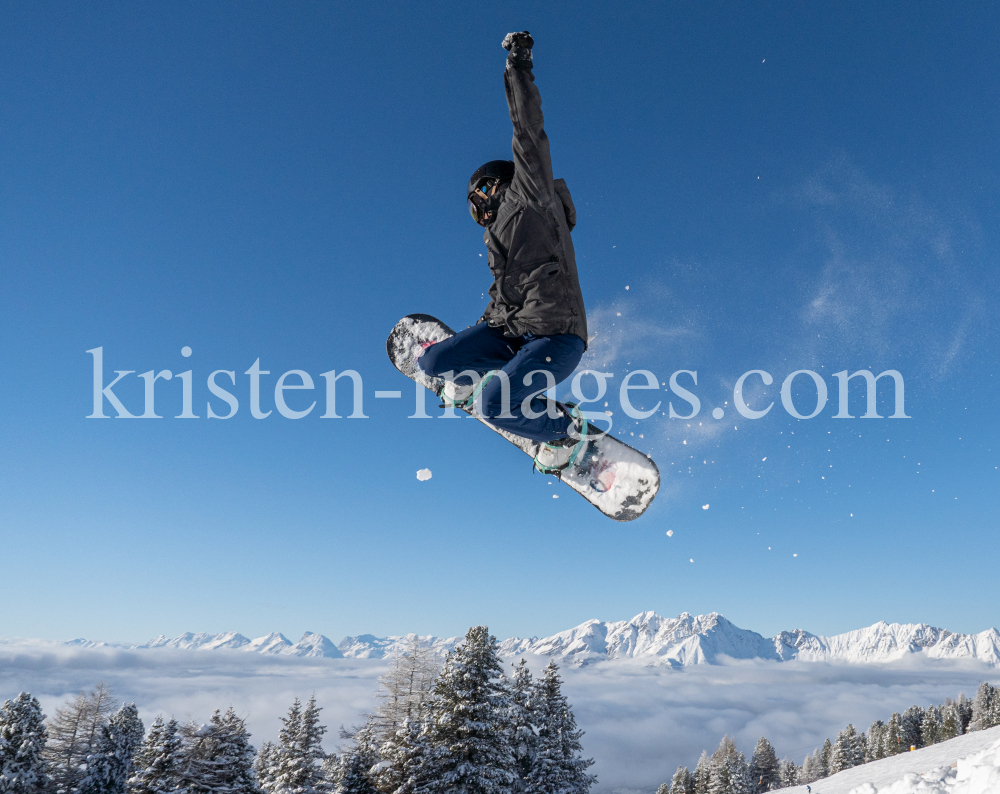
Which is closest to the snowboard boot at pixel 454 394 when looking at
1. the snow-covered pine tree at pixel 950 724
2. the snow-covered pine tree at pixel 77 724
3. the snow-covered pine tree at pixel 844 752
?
the snow-covered pine tree at pixel 77 724

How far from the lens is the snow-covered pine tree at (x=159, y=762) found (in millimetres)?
17094

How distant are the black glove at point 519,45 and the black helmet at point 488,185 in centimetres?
97

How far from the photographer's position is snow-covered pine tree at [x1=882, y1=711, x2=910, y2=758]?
45469mm

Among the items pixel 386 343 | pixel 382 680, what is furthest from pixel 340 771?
pixel 386 343

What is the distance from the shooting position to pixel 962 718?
176 feet

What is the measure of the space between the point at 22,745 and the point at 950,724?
67.0 metres

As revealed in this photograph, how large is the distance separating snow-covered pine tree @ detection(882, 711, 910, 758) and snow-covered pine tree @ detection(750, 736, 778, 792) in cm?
916

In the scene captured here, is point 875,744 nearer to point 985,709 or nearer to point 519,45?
point 985,709

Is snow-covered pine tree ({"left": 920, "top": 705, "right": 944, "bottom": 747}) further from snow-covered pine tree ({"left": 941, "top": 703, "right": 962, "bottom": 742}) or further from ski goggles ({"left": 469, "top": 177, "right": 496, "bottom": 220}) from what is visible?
ski goggles ({"left": 469, "top": 177, "right": 496, "bottom": 220})

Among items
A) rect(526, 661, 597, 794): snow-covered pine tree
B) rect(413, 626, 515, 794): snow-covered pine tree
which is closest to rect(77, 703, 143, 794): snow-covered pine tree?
rect(413, 626, 515, 794): snow-covered pine tree

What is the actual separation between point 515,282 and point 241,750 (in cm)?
2015

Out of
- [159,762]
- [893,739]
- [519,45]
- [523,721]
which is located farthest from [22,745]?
[893,739]

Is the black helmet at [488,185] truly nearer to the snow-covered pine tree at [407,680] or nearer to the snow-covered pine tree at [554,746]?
the snow-covered pine tree at [554,746]

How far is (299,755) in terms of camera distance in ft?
65.9
